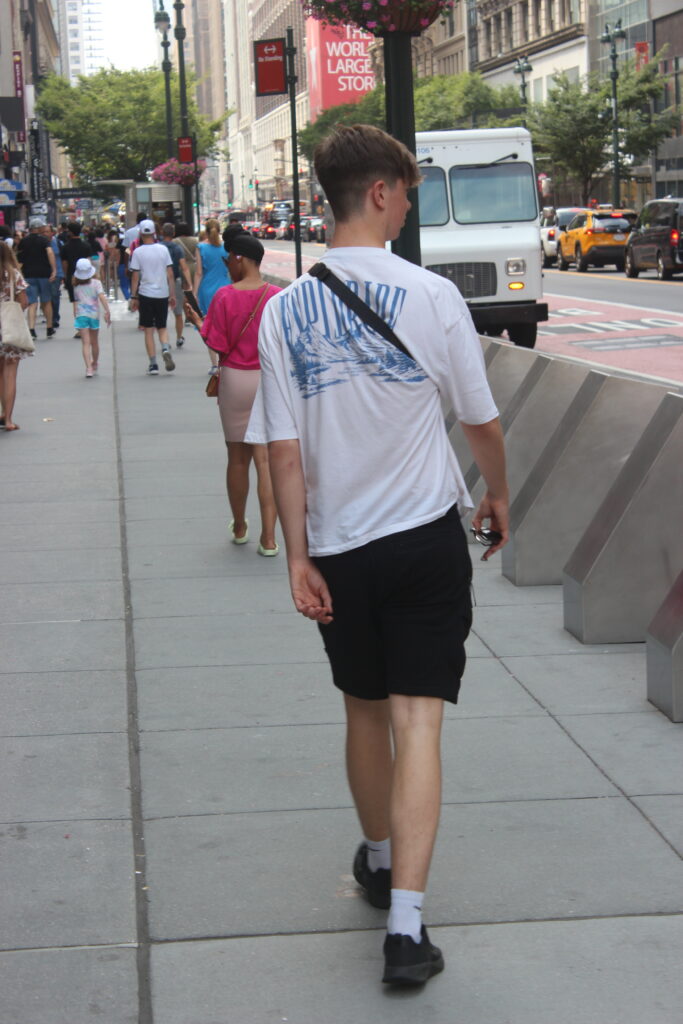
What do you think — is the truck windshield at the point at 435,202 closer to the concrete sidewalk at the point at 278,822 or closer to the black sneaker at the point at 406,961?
the concrete sidewalk at the point at 278,822

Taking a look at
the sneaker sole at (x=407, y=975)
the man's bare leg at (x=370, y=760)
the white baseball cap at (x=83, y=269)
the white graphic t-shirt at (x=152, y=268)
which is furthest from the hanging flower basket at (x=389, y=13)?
the white graphic t-shirt at (x=152, y=268)

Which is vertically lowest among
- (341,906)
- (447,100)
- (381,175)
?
(341,906)

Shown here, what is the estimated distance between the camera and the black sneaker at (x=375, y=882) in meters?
3.76

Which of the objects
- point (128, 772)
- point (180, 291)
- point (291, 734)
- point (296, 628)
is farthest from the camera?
point (180, 291)

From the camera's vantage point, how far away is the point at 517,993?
3.31m

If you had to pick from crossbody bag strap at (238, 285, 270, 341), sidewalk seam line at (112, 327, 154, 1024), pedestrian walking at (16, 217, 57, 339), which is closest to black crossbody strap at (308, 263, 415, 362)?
sidewalk seam line at (112, 327, 154, 1024)

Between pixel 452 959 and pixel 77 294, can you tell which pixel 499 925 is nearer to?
pixel 452 959

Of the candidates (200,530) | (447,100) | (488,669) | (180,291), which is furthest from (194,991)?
(447,100)

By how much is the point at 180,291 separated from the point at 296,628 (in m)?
18.9

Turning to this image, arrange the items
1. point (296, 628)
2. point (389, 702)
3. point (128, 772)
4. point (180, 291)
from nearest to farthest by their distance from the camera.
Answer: point (389, 702)
point (128, 772)
point (296, 628)
point (180, 291)

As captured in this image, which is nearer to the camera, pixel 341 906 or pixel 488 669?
pixel 341 906

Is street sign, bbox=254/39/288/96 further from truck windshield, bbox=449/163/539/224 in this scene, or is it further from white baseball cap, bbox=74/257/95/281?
white baseball cap, bbox=74/257/95/281

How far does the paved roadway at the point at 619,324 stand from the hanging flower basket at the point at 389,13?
7459 mm

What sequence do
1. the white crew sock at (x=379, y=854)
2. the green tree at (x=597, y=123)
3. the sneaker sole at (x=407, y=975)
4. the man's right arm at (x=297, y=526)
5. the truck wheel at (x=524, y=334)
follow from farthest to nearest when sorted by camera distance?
the green tree at (x=597, y=123) < the truck wheel at (x=524, y=334) < the white crew sock at (x=379, y=854) < the man's right arm at (x=297, y=526) < the sneaker sole at (x=407, y=975)
